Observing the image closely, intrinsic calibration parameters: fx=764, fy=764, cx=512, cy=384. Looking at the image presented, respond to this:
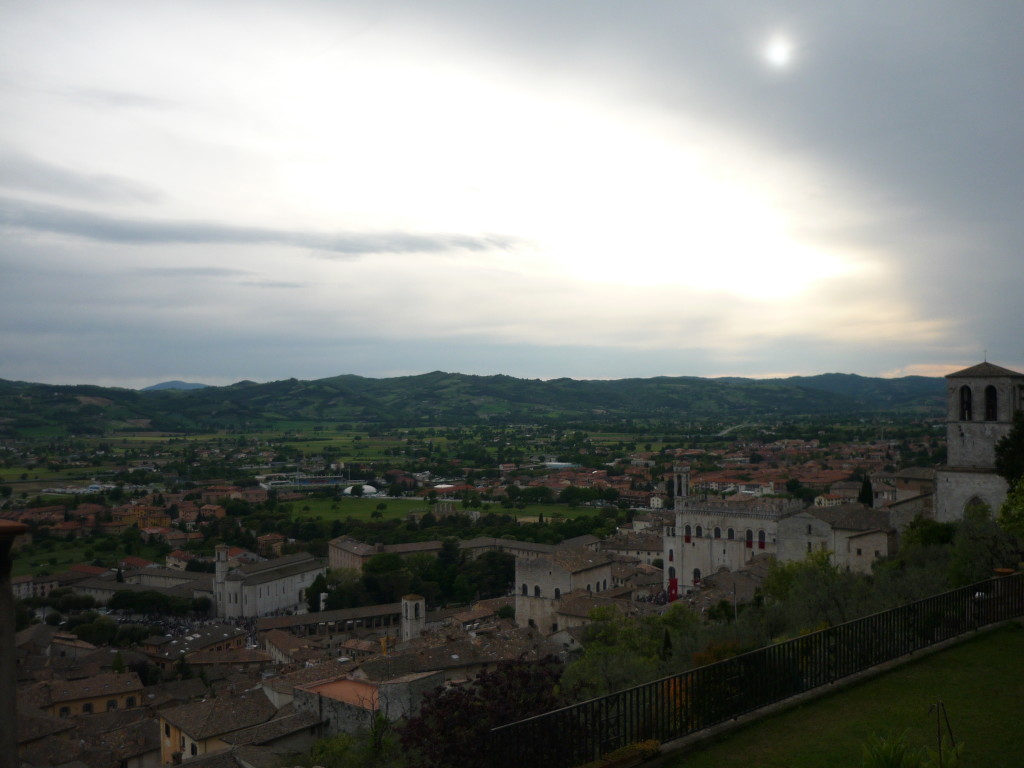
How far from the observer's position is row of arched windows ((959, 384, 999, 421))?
25.9m

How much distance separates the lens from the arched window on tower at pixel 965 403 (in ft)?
86.8

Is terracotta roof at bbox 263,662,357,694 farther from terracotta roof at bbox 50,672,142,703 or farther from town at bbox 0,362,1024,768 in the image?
terracotta roof at bbox 50,672,142,703

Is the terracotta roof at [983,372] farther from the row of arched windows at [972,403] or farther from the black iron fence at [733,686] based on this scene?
the black iron fence at [733,686]

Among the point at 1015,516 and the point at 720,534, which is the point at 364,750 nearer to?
the point at 1015,516

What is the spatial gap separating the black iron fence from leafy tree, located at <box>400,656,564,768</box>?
2.80 ft

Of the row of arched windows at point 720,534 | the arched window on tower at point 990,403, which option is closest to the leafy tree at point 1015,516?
the arched window on tower at point 990,403

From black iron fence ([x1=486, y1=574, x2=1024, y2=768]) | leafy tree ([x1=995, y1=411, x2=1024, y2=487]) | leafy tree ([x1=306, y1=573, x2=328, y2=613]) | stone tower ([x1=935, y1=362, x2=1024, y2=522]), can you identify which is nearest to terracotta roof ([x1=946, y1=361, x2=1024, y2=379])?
stone tower ([x1=935, y1=362, x2=1024, y2=522])

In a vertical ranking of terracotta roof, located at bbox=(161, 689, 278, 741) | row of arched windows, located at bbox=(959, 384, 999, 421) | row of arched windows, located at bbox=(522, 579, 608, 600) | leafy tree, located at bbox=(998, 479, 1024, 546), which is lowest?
terracotta roof, located at bbox=(161, 689, 278, 741)

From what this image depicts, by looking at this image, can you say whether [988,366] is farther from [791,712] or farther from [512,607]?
[512,607]

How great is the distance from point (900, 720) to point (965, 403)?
873 inches

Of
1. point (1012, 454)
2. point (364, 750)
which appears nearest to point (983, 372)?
point (1012, 454)

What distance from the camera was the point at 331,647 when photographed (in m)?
39.4

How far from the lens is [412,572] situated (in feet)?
179

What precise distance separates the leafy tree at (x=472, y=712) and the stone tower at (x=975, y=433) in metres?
21.6
